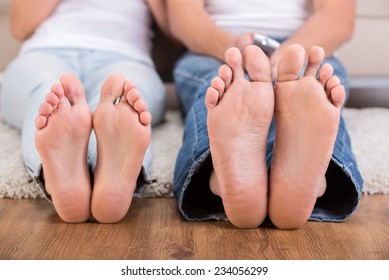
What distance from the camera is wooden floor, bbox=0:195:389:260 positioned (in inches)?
36.1

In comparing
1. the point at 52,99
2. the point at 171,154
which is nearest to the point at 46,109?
the point at 52,99

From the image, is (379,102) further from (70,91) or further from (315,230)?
(70,91)

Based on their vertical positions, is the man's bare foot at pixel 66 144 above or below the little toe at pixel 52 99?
below

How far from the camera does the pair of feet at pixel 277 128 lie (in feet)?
3.02

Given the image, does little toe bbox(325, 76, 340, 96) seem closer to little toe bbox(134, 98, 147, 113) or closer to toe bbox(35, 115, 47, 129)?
little toe bbox(134, 98, 147, 113)

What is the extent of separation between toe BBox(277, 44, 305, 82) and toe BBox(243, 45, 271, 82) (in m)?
0.02

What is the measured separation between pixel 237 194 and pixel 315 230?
167mm

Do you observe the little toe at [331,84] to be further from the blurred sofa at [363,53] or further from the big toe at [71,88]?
the blurred sofa at [363,53]

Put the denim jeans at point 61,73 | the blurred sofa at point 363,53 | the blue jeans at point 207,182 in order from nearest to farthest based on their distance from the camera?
the blue jeans at point 207,182 < the denim jeans at point 61,73 < the blurred sofa at point 363,53

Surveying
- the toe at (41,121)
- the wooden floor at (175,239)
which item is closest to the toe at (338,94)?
the wooden floor at (175,239)

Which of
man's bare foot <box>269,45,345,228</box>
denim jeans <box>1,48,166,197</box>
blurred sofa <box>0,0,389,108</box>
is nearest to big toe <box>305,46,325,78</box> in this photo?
man's bare foot <box>269,45,345,228</box>

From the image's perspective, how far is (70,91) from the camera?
3.18 ft

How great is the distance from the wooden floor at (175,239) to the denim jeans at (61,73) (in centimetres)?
29
